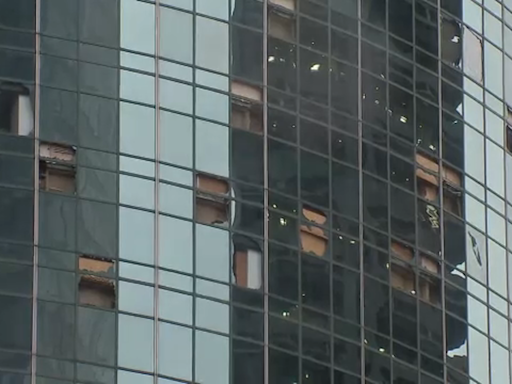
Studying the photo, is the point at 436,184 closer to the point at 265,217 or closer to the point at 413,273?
the point at 413,273

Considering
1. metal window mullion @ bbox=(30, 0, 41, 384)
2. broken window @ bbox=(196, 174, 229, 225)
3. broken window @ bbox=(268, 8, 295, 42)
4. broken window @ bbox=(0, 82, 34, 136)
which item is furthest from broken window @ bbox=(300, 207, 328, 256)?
broken window @ bbox=(0, 82, 34, 136)

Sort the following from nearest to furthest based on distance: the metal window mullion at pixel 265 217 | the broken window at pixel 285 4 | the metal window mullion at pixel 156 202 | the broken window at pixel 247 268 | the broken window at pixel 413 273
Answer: the metal window mullion at pixel 156 202 → the metal window mullion at pixel 265 217 → the broken window at pixel 247 268 → the broken window at pixel 285 4 → the broken window at pixel 413 273

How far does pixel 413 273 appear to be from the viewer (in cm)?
7119

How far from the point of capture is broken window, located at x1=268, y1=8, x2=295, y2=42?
6925cm

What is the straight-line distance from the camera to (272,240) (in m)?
67.4

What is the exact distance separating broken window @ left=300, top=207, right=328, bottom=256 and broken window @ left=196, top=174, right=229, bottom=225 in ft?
7.71

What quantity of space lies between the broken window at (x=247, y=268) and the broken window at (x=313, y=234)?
164 centimetres

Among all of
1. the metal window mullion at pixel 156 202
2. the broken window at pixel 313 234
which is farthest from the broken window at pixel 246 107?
the broken window at pixel 313 234

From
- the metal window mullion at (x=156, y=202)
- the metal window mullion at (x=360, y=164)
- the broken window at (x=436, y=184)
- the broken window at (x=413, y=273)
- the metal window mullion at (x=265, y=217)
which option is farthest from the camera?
the broken window at (x=436, y=184)

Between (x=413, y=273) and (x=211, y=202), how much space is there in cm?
714

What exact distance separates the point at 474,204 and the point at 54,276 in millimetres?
15087

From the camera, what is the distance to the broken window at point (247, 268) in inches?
2618

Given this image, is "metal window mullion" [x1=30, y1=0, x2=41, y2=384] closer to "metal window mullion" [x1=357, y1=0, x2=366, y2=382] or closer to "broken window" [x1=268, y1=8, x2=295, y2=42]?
"broken window" [x1=268, y1=8, x2=295, y2=42]

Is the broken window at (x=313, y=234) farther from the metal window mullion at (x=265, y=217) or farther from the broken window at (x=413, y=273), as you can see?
the broken window at (x=413, y=273)
